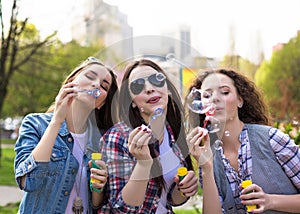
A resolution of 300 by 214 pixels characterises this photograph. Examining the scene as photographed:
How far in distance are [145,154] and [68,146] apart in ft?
1.51

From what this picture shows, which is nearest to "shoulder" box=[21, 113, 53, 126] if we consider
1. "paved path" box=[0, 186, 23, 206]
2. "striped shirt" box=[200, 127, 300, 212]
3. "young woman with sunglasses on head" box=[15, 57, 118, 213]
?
"young woman with sunglasses on head" box=[15, 57, 118, 213]

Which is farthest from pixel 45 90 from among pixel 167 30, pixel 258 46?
pixel 167 30

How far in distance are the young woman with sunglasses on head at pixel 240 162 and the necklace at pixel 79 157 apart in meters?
0.56

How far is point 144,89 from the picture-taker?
229 centimetres

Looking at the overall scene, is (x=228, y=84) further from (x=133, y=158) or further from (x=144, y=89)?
(x=133, y=158)

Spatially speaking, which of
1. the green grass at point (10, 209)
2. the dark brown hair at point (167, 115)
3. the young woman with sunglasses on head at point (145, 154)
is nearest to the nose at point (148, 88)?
the young woman with sunglasses on head at point (145, 154)

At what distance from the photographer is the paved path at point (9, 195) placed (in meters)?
7.24

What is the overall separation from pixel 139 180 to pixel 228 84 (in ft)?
2.54

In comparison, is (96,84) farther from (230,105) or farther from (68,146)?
(230,105)

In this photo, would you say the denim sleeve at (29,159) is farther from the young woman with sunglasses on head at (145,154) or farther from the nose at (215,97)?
the nose at (215,97)

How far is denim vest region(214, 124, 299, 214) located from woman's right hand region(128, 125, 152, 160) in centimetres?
52

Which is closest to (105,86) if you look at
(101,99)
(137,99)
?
Result: (101,99)

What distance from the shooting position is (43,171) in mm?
2180

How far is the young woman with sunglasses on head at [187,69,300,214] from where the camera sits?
2281mm
